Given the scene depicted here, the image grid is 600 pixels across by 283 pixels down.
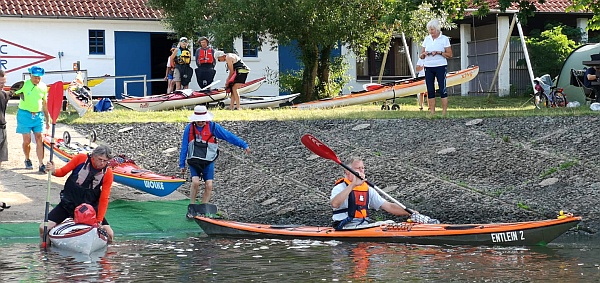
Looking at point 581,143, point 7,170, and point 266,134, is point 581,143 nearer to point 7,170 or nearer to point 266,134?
point 266,134

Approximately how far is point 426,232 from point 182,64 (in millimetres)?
14579

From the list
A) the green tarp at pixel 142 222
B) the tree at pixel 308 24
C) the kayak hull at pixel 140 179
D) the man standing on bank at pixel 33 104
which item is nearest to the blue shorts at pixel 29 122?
the man standing on bank at pixel 33 104

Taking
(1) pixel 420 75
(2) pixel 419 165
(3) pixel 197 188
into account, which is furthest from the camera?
(1) pixel 420 75

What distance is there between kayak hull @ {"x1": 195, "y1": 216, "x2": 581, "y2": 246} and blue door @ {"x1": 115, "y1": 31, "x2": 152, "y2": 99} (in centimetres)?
2190

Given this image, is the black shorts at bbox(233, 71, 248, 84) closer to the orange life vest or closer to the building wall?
the orange life vest

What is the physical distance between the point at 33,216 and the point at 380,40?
15.3 m

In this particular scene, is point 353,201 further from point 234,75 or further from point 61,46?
point 61,46

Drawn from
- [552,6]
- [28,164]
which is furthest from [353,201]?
[552,6]

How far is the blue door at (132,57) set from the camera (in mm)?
34188

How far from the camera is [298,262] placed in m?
10.7

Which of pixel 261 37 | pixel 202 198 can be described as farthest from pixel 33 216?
pixel 261 37

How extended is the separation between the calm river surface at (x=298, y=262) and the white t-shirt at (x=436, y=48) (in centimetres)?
539

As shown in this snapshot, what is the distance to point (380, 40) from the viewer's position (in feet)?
89.9

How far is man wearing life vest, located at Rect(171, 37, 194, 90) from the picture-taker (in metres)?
25.0
